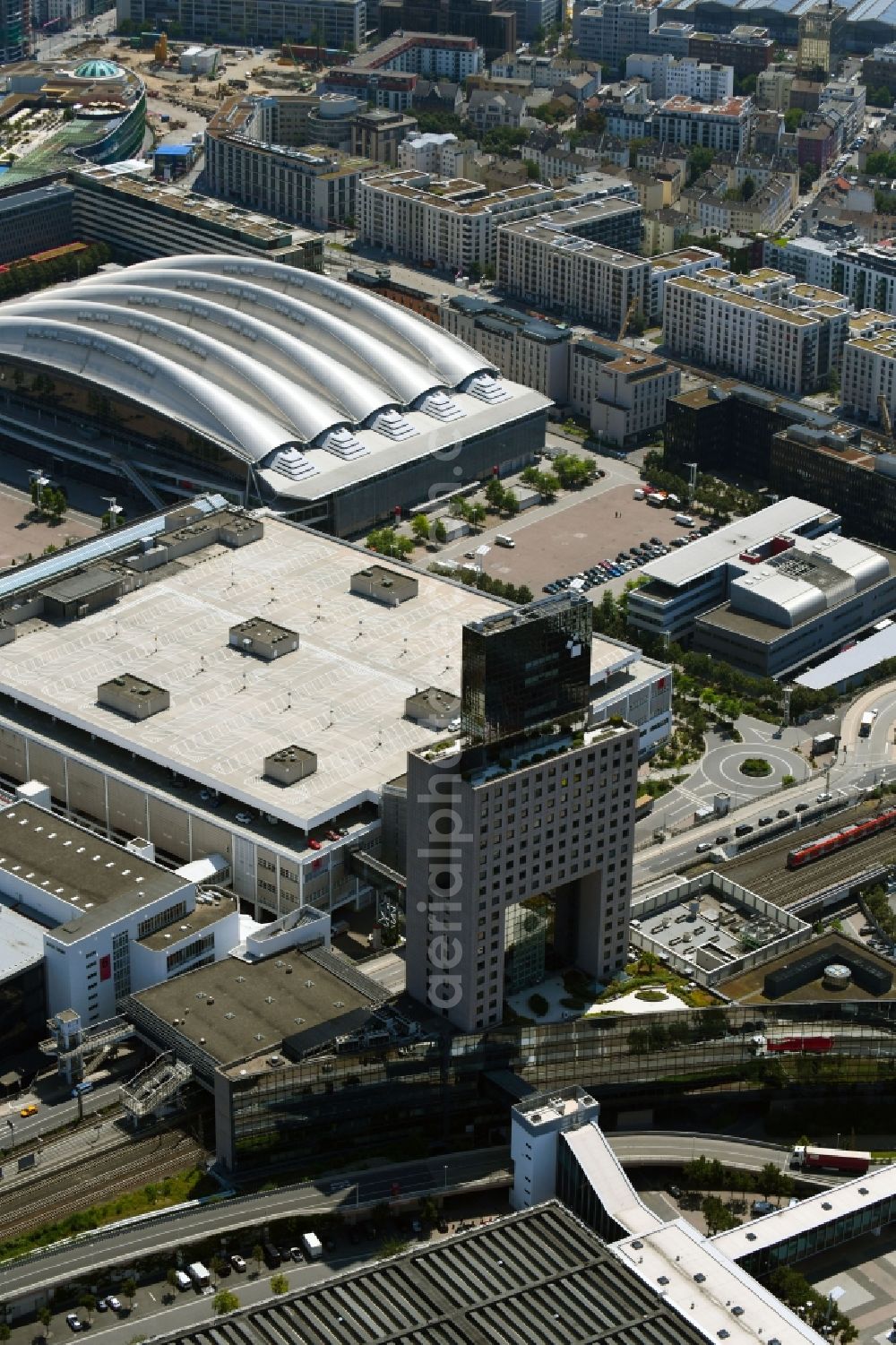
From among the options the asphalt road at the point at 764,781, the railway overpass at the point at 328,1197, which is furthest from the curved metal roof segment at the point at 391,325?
the railway overpass at the point at 328,1197

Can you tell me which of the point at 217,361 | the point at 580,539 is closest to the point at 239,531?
the point at 217,361

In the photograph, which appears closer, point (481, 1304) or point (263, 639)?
point (481, 1304)

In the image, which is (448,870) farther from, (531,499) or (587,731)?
(531,499)

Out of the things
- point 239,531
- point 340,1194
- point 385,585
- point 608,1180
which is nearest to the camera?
point 608,1180

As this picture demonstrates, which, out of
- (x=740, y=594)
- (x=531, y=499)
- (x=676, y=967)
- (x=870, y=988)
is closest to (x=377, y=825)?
(x=676, y=967)

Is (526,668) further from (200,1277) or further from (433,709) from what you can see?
(200,1277)

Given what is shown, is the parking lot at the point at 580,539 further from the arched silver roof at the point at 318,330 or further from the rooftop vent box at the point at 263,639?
the rooftop vent box at the point at 263,639
